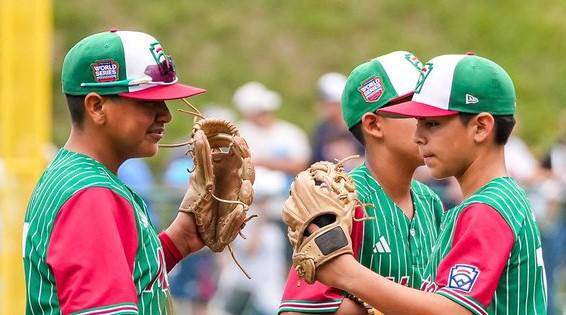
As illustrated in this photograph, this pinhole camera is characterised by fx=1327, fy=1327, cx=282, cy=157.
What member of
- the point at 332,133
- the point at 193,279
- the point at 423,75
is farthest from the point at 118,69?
the point at 193,279

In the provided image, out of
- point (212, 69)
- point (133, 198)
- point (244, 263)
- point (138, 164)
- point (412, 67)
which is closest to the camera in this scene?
point (133, 198)

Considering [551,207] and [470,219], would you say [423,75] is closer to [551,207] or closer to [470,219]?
[470,219]

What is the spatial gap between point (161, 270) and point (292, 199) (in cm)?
54

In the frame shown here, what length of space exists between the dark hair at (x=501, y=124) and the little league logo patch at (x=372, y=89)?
65 centimetres

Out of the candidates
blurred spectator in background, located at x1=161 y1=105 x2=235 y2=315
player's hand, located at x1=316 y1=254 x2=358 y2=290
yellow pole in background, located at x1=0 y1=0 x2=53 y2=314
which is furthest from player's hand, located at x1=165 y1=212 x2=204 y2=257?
blurred spectator in background, located at x1=161 y1=105 x2=235 y2=315

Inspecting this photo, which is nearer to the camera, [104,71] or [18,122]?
[104,71]

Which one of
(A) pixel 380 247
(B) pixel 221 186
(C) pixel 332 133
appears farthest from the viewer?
(C) pixel 332 133

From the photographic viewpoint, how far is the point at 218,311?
38.5ft

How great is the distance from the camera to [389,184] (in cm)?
524

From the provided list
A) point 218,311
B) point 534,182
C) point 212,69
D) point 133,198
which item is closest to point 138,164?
point 218,311

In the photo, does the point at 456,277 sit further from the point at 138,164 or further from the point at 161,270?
the point at 138,164

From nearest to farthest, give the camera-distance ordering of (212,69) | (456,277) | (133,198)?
(456,277) < (133,198) < (212,69)

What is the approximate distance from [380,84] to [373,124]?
16 centimetres

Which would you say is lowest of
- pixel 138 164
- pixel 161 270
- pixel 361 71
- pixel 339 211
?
pixel 138 164
